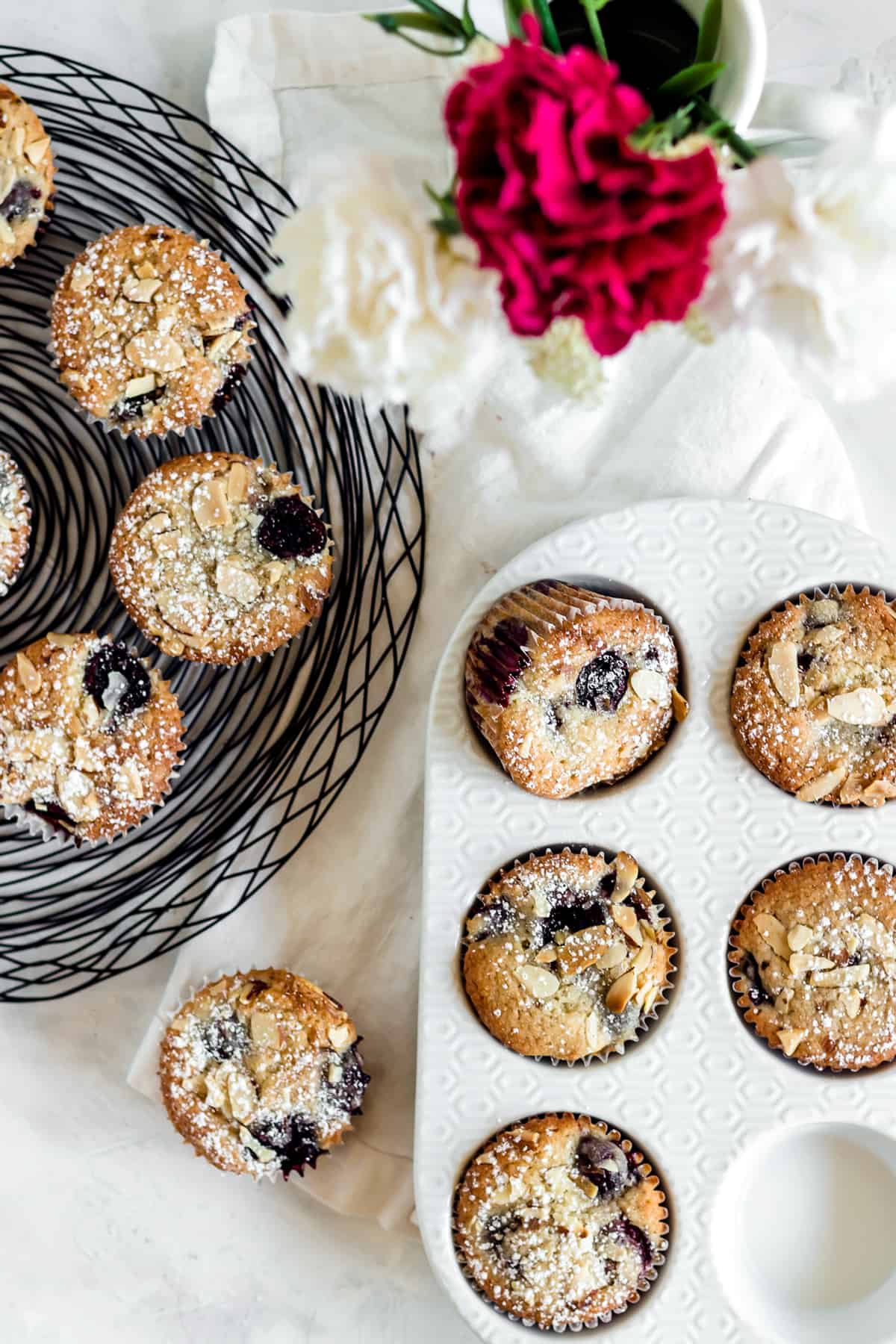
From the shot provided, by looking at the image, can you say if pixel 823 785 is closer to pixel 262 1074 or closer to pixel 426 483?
pixel 426 483

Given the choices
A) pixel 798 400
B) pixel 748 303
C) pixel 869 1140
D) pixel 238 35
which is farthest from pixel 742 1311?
pixel 238 35

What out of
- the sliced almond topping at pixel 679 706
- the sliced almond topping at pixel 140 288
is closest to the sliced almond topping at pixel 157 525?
the sliced almond topping at pixel 140 288

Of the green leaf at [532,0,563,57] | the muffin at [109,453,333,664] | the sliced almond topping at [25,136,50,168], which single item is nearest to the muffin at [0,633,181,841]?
the muffin at [109,453,333,664]

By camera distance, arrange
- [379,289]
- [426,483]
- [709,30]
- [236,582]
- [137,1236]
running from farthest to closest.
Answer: [137,1236], [426,483], [236,582], [709,30], [379,289]

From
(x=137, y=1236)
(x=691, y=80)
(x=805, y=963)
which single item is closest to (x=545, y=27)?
(x=691, y=80)

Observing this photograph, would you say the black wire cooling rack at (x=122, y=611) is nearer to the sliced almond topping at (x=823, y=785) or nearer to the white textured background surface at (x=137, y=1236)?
the white textured background surface at (x=137, y=1236)

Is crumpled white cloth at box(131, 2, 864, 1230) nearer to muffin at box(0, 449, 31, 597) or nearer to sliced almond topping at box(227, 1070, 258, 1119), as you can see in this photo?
sliced almond topping at box(227, 1070, 258, 1119)
